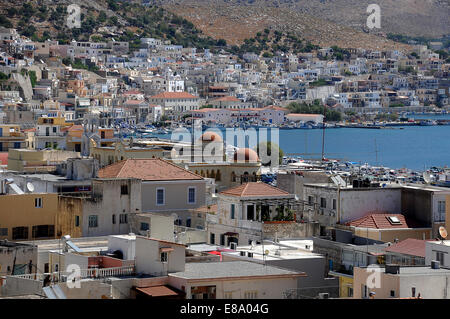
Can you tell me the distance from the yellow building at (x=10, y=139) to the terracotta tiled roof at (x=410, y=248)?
23.1 metres

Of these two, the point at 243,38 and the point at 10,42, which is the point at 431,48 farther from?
the point at 10,42

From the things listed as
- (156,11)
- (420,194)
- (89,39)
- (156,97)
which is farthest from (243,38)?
(420,194)

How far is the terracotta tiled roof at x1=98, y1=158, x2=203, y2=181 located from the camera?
1664cm

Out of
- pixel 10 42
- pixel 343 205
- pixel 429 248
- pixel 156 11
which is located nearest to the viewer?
pixel 429 248

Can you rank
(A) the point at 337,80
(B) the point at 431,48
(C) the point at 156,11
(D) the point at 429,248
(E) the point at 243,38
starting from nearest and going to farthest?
1. (D) the point at 429,248
2. (A) the point at 337,80
3. (C) the point at 156,11
4. (E) the point at 243,38
5. (B) the point at 431,48

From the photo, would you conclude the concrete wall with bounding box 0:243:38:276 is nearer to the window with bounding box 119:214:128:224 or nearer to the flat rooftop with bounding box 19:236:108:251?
the flat rooftop with bounding box 19:236:108:251

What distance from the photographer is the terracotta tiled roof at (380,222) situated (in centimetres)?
1420

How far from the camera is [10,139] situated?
34094 mm

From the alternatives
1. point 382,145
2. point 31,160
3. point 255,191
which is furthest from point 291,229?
point 382,145

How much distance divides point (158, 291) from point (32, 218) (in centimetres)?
533

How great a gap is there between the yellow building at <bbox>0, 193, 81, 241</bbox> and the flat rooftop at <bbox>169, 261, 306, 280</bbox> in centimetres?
427

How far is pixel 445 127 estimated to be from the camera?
110500 mm

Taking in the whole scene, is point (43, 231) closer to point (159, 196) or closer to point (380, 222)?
point (159, 196)
